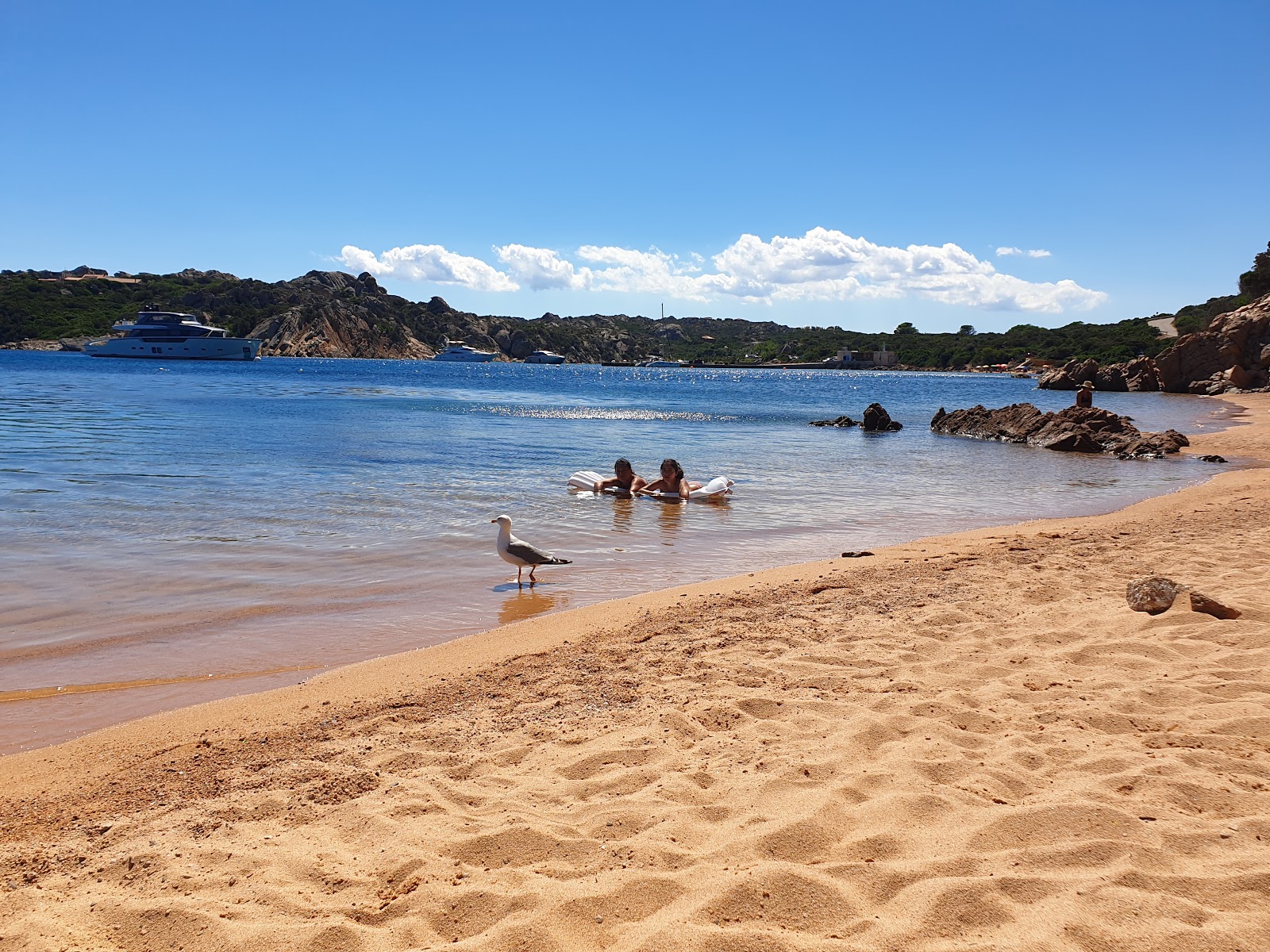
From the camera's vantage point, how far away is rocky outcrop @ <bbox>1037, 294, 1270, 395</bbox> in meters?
48.8

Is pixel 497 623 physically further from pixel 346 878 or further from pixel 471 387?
pixel 471 387

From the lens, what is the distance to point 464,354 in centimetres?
15762

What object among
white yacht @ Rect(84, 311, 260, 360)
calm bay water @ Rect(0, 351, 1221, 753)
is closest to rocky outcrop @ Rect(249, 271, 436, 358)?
white yacht @ Rect(84, 311, 260, 360)

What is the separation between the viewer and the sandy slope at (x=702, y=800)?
273 cm

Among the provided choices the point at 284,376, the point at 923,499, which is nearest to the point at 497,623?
the point at 923,499

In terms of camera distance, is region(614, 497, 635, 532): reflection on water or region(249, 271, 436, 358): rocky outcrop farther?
region(249, 271, 436, 358): rocky outcrop

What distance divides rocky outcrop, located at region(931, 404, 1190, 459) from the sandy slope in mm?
18778

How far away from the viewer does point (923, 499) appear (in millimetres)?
15109

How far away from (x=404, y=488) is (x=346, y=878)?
12.2 m

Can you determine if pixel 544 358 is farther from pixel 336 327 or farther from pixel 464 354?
pixel 336 327

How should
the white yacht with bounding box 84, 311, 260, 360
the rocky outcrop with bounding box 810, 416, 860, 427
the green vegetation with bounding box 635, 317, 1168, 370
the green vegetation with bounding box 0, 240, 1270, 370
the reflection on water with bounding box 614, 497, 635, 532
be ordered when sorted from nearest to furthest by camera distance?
the reflection on water with bounding box 614, 497, 635, 532 → the rocky outcrop with bounding box 810, 416, 860, 427 → the white yacht with bounding box 84, 311, 260, 360 → the green vegetation with bounding box 635, 317, 1168, 370 → the green vegetation with bounding box 0, 240, 1270, 370

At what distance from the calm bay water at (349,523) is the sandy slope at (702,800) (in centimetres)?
129

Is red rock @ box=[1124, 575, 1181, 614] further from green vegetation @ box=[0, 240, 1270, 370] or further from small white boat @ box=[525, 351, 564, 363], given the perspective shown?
small white boat @ box=[525, 351, 564, 363]

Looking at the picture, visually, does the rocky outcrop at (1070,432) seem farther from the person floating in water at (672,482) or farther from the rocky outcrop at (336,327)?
the rocky outcrop at (336,327)
